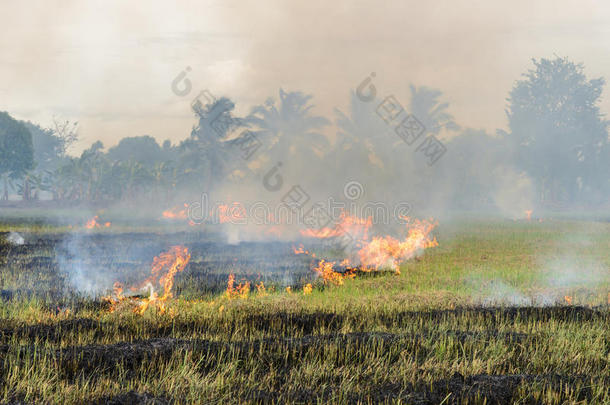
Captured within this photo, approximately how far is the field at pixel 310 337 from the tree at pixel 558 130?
52.2 meters

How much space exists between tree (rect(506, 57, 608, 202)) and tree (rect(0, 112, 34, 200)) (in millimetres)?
57134

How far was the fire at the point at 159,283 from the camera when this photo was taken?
483 inches

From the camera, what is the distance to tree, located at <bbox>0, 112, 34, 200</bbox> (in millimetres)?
66688

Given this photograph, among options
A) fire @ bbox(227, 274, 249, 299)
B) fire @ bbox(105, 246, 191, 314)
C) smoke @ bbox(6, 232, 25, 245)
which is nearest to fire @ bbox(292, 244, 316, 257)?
fire @ bbox(105, 246, 191, 314)

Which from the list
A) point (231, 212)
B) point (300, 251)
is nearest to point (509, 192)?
point (231, 212)

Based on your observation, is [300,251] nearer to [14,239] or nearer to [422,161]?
[14,239]

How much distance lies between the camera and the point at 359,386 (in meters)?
7.23

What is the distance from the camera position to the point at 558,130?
70.4 meters

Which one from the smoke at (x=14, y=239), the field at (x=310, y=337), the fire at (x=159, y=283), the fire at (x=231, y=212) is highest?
the fire at (x=231, y=212)

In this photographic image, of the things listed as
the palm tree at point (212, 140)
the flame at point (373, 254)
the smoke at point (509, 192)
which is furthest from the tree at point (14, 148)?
the smoke at point (509, 192)

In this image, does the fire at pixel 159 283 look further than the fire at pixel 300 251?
No

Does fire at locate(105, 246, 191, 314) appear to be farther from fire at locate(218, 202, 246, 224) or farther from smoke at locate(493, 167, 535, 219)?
smoke at locate(493, 167, 535, 219)

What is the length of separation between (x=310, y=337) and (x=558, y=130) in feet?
225

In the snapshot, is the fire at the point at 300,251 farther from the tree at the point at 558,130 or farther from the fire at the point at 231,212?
the tree at the point at 558,130
